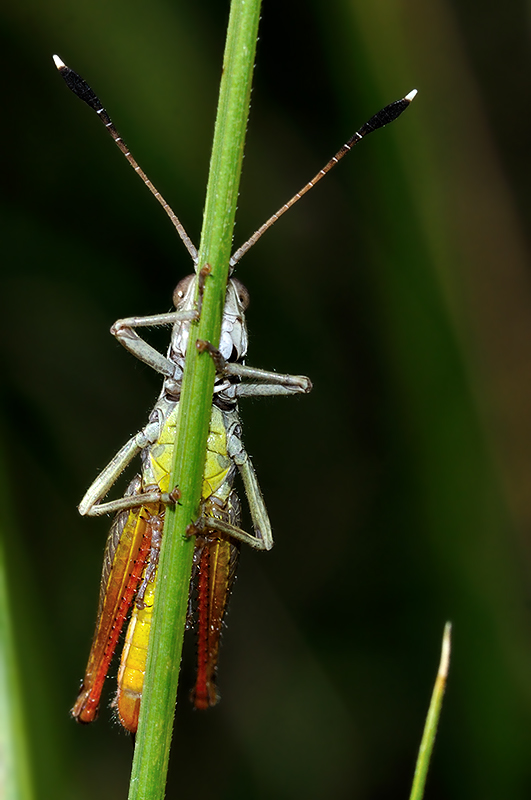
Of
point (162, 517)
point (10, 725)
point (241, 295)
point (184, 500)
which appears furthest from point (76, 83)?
point (10, 725)

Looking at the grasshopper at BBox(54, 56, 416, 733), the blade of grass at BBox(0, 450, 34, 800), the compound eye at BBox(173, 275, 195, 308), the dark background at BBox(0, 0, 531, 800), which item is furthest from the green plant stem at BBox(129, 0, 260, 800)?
the dark background at BBox(0, 0, 531, 800)

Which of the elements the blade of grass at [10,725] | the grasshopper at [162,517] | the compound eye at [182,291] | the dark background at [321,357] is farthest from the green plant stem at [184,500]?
the dark background at [321,357]

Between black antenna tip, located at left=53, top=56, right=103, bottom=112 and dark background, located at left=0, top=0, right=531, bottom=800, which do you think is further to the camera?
dark background, located at left=0, top=0, right=531, bottom=800

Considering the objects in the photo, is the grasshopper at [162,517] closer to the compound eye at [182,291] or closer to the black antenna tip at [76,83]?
the compound eye at [182,291]

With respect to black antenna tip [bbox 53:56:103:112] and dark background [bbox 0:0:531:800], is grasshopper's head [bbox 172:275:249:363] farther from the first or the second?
dark background [bbox 0:0:531:800]

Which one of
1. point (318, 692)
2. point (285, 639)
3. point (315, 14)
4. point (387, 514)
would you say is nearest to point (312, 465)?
point (387, 514)

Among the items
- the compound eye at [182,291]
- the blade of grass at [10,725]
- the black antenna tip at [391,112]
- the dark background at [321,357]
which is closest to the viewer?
the black antenna tip at [391,112]
